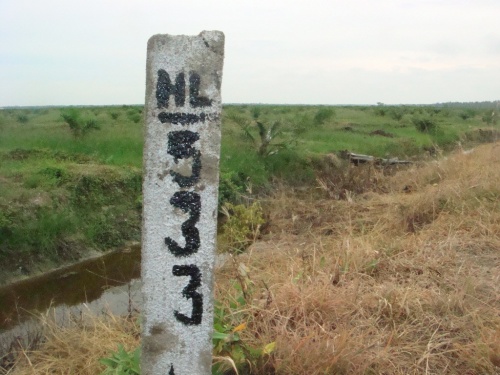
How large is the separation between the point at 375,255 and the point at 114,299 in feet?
11.4

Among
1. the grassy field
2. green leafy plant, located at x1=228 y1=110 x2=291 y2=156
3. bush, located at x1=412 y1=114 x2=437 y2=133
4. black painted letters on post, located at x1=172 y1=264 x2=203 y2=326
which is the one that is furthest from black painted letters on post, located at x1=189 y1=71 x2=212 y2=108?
bush, located at x1=412 y1=114 x2=437 y2=133

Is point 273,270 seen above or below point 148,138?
below

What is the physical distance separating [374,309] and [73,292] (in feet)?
15.2

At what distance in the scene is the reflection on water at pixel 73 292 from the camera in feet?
20.2

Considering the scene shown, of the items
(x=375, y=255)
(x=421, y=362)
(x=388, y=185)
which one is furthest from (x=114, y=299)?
(x=388, y=185)

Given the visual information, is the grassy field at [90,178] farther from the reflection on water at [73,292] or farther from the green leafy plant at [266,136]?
the reflection on water at [73,292]

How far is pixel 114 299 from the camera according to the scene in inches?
264

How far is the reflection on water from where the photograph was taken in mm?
6152

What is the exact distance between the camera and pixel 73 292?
7105mm

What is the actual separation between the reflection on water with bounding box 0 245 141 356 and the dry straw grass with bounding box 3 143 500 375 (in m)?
1.79

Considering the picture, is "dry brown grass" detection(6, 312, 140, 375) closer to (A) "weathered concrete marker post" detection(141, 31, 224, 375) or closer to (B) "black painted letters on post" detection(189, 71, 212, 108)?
(A) "weathered concrete marker post" detection(141, 31, 224, 375)

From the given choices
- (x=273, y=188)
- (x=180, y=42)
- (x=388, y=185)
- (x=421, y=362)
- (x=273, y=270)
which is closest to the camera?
(x=180, y=42)

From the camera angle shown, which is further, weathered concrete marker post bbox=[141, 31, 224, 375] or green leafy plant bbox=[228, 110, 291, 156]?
green leafy plant bbox=[228, 110, 291, 156]

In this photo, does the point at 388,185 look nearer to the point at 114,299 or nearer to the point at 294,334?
the point at 114,299
